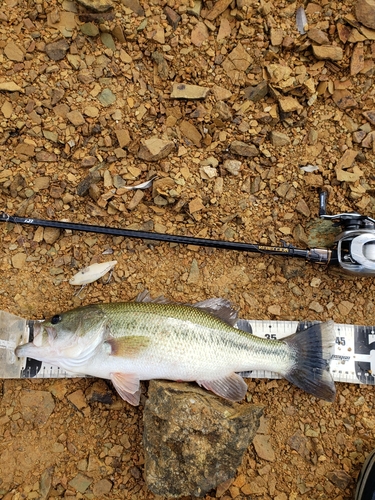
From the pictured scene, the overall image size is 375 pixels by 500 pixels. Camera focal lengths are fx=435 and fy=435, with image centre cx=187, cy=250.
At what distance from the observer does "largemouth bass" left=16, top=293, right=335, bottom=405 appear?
11.6 feet

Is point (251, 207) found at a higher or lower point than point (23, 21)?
lower

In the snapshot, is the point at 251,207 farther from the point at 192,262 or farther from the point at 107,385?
the point at 107,385

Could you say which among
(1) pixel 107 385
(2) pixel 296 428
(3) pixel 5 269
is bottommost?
(2) pixel 296 428

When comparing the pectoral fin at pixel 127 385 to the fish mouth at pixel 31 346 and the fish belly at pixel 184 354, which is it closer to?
the fish belly at pixel 184 354

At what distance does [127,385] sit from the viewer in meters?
3.60

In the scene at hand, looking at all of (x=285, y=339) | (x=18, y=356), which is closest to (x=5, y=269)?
(x=18, y=356)

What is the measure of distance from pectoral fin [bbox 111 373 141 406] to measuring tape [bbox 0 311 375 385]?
41cm

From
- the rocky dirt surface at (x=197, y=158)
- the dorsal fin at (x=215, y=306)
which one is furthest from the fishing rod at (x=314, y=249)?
the dorsal fin at (x=215, y=306)

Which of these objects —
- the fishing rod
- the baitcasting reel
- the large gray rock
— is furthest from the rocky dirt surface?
the large gray rock

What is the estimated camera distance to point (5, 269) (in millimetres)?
3969

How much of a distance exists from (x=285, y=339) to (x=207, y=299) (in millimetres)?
757

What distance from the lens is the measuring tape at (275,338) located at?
12.5 feet

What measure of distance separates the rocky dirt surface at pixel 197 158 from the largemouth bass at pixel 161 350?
1.17 ft

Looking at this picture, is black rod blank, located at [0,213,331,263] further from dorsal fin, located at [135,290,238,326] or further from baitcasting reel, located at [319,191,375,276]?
dorsal fin, located at [135,290,238,326]
